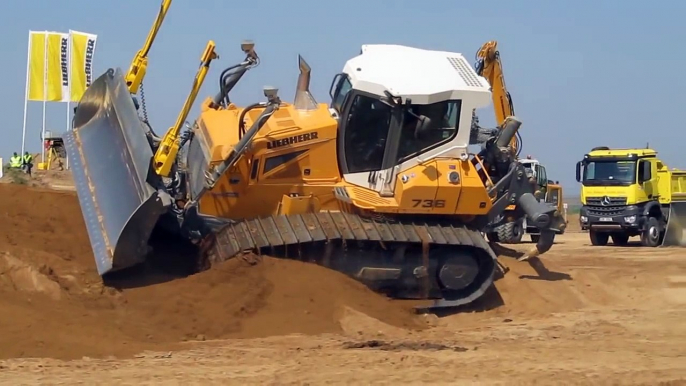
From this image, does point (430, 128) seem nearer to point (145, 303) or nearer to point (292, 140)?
point (292, 140)

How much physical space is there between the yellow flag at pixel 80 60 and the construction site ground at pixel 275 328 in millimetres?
16701

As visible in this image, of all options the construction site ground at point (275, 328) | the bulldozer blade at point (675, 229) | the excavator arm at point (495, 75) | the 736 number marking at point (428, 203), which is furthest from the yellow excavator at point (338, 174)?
the bulldozer blade at point (675, 229)

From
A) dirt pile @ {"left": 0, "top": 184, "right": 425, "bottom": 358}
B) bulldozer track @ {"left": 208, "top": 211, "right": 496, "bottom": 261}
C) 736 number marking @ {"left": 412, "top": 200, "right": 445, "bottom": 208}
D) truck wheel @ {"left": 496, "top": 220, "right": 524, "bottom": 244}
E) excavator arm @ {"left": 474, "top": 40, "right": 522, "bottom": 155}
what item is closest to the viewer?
dirt pile @ {"left": 0, "top": 184, "right": 425, "bottom": 358}

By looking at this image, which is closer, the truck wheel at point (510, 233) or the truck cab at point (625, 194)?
the truck wheel at point (510, 233)

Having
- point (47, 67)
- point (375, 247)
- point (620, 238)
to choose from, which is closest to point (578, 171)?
point (620, 238)

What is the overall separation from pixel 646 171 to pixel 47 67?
1747 cm

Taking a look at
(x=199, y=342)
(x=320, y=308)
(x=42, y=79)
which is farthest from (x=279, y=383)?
(x=42, y=79)

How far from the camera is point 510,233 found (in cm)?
2588

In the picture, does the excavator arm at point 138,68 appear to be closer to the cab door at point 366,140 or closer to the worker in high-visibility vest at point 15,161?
the cab door at point 366,140

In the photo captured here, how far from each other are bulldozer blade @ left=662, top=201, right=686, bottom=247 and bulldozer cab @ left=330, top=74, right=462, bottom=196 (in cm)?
1650

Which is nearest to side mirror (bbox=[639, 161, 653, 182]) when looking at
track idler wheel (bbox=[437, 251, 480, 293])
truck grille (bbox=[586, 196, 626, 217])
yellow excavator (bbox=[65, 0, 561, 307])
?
truck grille (bbox=[586, 196, 626, 217])

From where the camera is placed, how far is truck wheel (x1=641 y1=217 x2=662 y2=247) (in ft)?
87.8

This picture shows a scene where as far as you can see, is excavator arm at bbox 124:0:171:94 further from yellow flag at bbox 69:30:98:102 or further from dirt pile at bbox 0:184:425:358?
yellow flag at bbox 69:30:98:102

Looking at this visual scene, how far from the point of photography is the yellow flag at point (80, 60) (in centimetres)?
2944
